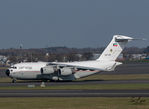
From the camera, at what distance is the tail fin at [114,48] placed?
65562 millimetres

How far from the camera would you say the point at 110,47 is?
217 feet

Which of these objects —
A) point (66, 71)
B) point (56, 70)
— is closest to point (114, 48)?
point (66, 71)

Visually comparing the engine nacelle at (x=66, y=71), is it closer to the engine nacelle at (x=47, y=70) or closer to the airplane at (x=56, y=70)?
the airplane at (x=56, y=70)

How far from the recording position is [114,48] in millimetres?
65938
